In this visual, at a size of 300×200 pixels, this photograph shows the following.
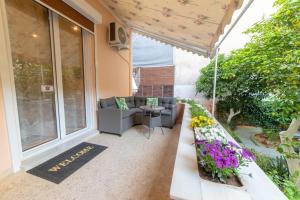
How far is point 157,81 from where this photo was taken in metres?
6.38

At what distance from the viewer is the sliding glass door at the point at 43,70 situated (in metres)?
1.89

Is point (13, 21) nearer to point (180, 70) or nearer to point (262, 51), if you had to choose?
point (262, 51)

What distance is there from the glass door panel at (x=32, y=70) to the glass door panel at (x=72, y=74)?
0.85ft

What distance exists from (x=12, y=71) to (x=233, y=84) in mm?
5230

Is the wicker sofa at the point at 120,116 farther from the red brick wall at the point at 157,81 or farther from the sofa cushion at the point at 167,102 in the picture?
the red brick wall at the point at 157,81

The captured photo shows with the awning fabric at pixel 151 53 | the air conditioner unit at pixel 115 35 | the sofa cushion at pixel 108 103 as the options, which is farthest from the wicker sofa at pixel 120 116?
the awning fabric at pixel 151 53

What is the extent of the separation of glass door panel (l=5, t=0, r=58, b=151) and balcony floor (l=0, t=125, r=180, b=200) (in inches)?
27.9

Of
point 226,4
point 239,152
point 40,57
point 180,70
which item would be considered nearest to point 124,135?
point 40,57

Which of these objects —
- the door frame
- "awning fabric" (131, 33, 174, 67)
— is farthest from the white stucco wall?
the door frame

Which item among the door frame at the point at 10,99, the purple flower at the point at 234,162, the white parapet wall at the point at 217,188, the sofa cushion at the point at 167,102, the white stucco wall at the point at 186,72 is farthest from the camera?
the white stucco wall at the point at 186,72

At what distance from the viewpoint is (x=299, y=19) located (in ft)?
7.72

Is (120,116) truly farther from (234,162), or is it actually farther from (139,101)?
(234,162)

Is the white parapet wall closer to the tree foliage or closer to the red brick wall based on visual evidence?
the tree foliage

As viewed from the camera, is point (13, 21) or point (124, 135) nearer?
point (13, 21)
